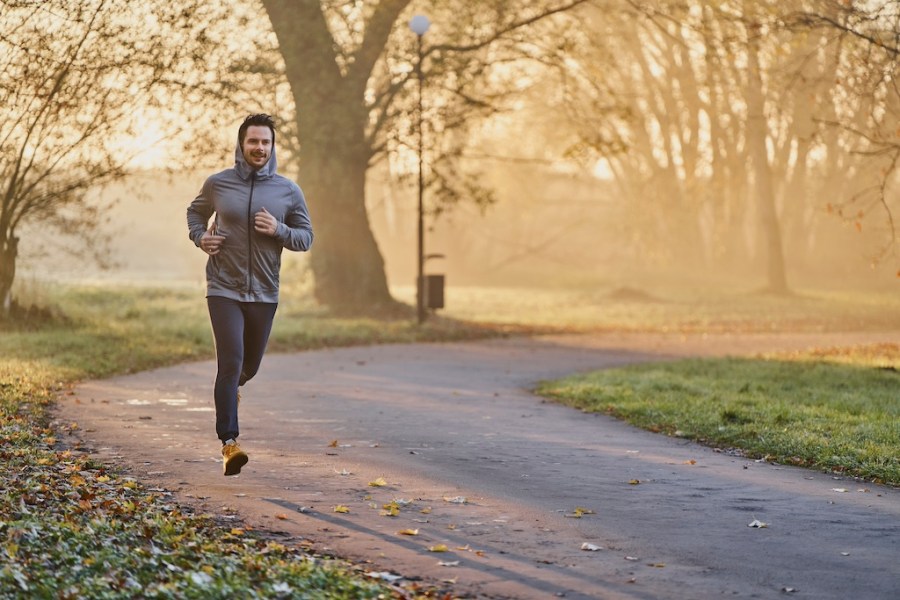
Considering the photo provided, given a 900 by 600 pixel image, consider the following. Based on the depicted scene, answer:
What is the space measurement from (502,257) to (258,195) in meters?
52.2

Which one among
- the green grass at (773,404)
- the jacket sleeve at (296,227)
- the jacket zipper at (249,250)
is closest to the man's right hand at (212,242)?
the jacket zipper at (249,250)

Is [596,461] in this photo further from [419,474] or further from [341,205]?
[341,205]

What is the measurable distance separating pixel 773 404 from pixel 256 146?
272 inches

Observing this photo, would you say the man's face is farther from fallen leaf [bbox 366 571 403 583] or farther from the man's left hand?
fallen leaf [bbox 366 571 403 583]

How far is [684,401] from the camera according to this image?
1350 centimetres

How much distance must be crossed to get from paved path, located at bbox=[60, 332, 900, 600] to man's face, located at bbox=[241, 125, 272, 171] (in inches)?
82.6

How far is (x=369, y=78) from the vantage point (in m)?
26.1

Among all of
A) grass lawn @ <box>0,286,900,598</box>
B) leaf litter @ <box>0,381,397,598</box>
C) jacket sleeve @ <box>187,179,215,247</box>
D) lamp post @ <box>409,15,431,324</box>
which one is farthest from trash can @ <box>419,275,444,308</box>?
leaf litter @ <box>0,381,397,598</box>

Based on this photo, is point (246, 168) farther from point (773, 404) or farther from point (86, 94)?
point (86, 94)

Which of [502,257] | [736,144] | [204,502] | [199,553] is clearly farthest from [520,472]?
[502,257]

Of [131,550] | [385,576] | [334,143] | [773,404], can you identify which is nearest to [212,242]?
[131,550]

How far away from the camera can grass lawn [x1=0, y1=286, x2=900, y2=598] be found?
229 inches

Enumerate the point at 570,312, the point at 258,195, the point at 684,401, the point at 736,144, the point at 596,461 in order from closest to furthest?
the point at 258,195, the point at 596,461, the point at 684,401, the point at 570,312, the point at 736,144

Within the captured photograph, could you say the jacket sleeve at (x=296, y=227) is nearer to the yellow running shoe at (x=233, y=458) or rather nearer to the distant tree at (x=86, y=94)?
the yellow running shoe at (x=233, y=458)
